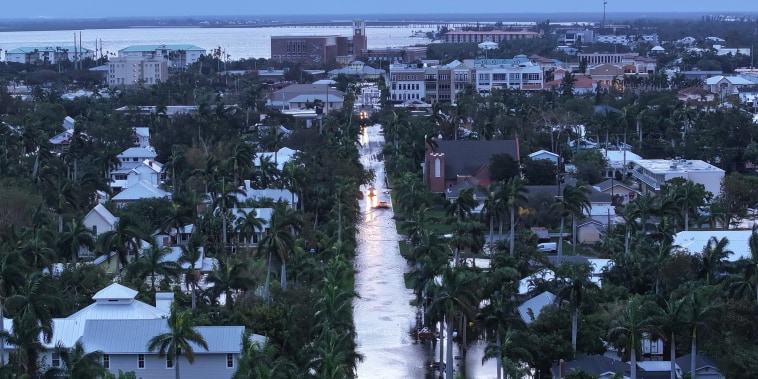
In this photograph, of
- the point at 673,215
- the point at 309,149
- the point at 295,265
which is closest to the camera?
the point at 295,265

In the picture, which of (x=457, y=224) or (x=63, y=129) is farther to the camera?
(x=63, y=129)

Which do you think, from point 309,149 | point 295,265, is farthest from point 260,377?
point 309,149

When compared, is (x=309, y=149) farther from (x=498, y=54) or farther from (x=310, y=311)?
(x=498, y=54)

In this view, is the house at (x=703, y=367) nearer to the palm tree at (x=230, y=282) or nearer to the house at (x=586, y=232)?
the palm tree at (x=230, y=282)

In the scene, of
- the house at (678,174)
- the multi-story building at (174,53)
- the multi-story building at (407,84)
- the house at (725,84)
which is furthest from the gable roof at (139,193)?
the multi-story building at (174,53)

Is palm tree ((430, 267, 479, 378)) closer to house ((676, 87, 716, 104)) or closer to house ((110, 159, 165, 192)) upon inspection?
house ((110, 159, 165, 192))

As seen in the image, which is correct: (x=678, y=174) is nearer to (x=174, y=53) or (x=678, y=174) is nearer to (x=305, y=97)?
(x=305, y=97)
